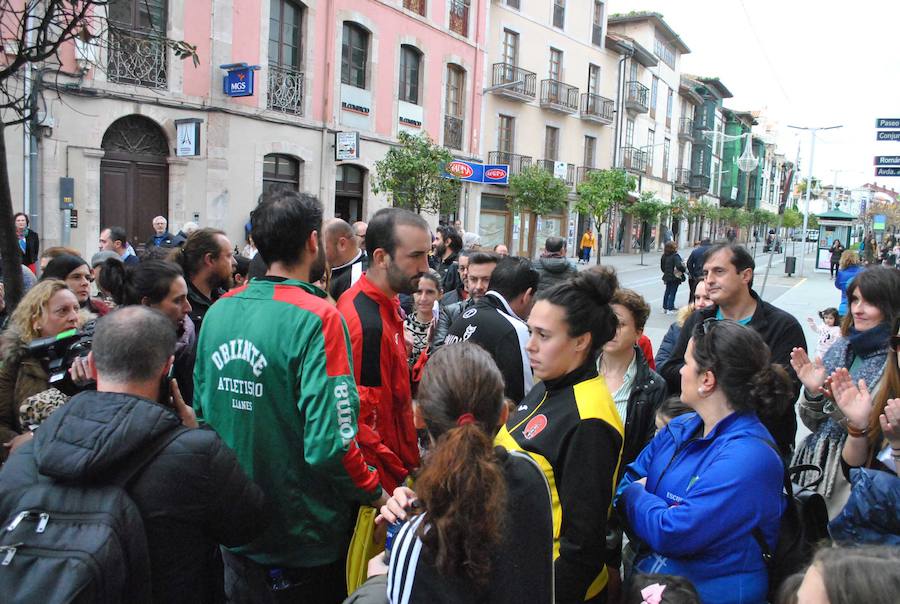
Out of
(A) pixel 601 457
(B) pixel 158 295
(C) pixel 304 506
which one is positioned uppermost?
(B) pixel 158 295

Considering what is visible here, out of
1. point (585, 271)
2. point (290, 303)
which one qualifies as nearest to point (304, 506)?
point (290, 303)

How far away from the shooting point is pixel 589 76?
34.8 metres

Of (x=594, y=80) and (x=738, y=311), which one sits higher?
(x=594, y=80)

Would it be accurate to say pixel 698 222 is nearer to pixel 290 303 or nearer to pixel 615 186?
pixel 615 186

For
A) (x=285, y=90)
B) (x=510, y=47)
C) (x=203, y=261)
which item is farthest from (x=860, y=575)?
(x=510, y=47)

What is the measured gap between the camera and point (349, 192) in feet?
69.4

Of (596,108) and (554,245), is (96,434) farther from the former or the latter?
(596,108)

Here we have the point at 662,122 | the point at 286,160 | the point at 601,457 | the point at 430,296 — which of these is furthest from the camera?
the point at 662,122

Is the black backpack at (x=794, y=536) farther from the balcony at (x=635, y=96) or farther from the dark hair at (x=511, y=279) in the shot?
the balcony at (x=635, y=96)

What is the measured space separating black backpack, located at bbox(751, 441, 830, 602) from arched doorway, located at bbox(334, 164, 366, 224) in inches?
748

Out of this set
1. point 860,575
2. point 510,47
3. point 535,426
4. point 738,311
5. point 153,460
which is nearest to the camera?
point 860,575

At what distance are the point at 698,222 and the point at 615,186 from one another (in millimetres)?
33669

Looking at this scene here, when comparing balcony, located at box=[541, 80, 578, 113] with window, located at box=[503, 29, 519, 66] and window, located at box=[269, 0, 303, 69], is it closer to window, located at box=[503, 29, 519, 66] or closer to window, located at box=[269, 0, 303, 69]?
window, located at box=[503, 29, 519, 66]

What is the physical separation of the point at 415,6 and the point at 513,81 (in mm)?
6670
